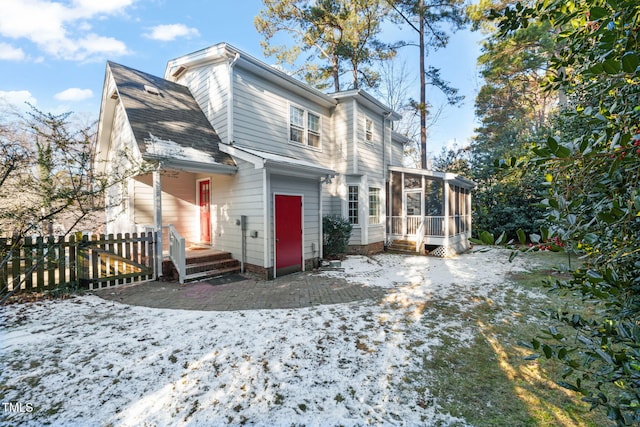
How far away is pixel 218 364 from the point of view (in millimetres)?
3330

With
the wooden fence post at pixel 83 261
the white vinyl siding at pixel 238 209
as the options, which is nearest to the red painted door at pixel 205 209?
the white vinyl siding at pixel 238 209

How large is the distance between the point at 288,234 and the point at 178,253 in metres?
2.98

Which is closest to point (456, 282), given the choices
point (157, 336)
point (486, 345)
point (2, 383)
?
point (486, 345)

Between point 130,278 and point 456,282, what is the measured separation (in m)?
8.35

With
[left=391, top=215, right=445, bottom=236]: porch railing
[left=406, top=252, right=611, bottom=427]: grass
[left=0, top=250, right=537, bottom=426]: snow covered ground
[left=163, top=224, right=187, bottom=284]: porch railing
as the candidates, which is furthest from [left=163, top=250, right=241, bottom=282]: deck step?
[left=391, top=215, right=445, bottom=236]: porch railing

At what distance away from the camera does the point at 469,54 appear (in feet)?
62.5

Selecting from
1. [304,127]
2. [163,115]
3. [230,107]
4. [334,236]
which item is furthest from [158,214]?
[304,127]

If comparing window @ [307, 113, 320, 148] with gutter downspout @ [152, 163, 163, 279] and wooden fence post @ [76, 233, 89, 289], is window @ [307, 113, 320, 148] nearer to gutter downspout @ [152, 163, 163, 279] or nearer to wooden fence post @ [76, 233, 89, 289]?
gutter downspout @ [152, 163, 163, 279]

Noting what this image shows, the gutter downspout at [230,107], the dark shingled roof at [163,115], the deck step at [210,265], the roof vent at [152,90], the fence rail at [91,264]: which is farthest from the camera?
the roof vent at [152,90]

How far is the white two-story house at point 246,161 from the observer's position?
7570 millimetres

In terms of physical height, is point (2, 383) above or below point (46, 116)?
below

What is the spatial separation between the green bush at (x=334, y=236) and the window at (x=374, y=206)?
2155 millimetres

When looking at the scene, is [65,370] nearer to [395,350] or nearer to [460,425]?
[395,350]

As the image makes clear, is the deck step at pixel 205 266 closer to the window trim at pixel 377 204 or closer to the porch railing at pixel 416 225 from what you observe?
the window trim at pixel 377 204
